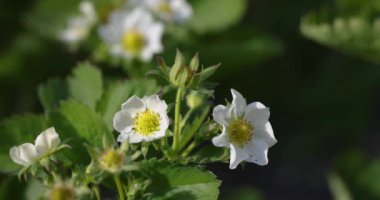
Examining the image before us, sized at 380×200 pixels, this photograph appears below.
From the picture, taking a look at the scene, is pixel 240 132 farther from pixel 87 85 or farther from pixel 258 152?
pixel 87 85

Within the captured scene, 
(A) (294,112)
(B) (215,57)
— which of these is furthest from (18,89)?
(A) (294,112)

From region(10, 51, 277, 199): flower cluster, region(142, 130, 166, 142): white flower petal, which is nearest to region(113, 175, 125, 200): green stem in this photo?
region(10, 51, 277, 199): flower cluster

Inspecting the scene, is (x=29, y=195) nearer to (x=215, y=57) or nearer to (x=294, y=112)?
(x=215, y=57)

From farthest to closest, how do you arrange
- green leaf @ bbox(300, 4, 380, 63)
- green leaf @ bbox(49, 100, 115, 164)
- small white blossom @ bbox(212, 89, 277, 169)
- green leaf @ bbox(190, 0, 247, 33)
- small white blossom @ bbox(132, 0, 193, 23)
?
green leaf @ bbox(190, 0, 247, 33), small white blossom @ bbox(132, 0, 193, 23), green leaf @ bbox(300, 4, 380, 63), green leaf @ bbox(49, 100, 115, 164), small white blossom @ bbox(212, 89, 277, 169)

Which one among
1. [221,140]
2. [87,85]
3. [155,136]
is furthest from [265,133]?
[87,85]

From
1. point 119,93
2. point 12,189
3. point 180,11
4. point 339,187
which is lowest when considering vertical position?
point 339,187

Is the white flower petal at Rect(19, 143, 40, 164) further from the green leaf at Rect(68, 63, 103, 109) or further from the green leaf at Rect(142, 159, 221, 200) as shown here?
the green leaf at Rect(68, 63, 103, 109)
